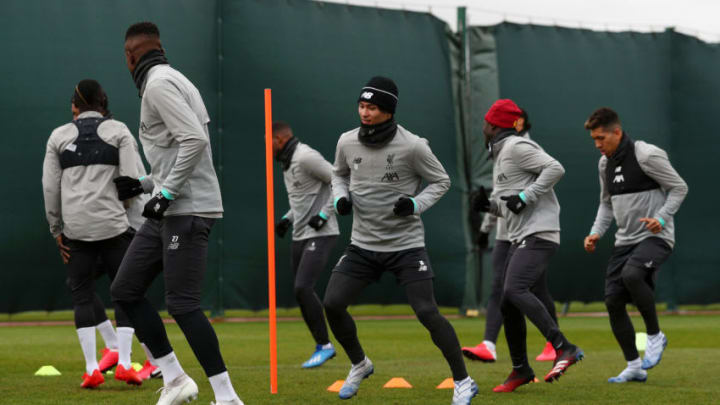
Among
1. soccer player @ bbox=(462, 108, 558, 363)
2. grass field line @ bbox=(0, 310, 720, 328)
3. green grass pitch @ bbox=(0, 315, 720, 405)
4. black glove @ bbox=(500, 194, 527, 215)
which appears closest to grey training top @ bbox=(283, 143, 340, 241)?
green grass pitch @ bbox=(0, 315, 720, 405)

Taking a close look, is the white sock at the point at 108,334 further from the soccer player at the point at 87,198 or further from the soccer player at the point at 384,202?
the soccer player at the point at 384,202

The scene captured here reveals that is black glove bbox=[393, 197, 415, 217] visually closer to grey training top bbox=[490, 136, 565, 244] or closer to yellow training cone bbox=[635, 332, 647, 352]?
grey training top bbox=[490, 136, 565, 244]

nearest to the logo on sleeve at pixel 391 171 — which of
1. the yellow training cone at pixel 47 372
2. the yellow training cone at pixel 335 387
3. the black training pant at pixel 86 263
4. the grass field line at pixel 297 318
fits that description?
the yellow training cone at pixel 335 387

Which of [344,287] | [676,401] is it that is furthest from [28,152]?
[676,401]

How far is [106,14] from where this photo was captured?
41.7ft

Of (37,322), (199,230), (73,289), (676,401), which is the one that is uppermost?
(199,230)

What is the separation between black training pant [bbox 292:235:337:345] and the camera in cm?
831

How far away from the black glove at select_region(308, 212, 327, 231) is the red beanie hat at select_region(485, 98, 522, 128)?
191 cm

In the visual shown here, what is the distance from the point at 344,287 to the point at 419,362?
8.89 feet

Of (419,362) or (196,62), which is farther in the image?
(196,62)

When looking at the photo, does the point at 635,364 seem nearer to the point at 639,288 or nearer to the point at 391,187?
the point at 639,288

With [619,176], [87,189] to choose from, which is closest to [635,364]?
[619,176]

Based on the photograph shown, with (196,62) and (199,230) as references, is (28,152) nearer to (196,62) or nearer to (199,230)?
(196,62)

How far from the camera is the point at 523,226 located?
679 centimetres
